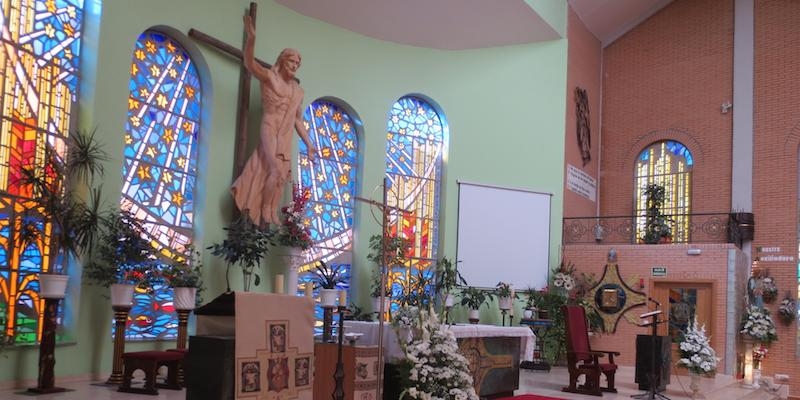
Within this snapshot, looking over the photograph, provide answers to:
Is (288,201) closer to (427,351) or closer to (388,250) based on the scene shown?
(388,250)

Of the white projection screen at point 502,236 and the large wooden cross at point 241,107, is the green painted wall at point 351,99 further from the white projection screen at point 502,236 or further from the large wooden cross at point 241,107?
the white projection screen at point 502,236

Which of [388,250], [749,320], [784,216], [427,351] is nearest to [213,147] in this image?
[388,250]

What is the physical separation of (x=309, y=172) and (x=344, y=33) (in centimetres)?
234

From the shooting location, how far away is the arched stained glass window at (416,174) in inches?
520

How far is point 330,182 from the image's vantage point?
12.2 m

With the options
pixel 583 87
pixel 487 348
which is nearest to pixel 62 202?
pixel 487 348

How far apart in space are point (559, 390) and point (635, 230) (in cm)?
739

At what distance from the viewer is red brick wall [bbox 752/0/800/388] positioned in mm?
14898

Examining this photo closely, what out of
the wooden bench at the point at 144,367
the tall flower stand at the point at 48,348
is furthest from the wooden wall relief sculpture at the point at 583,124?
the tall flower stand at the point at 48,348

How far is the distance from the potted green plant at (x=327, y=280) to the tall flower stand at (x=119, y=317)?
8.29 feet

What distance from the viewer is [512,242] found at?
14.2 meters

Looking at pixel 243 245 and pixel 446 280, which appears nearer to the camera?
pixel 243 245

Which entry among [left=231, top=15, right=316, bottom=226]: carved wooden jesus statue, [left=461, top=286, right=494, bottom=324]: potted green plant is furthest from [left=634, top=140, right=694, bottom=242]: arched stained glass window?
[left=231, top=15, right=316, bottom=226]: carved wooden jesus statue

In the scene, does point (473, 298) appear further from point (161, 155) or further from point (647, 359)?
point (161, 155)
